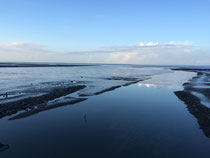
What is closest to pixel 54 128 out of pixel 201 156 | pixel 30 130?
pixel 30 130

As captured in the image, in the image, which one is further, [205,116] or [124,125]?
[205,116]

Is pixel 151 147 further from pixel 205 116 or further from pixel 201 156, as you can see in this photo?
pixel 205 116

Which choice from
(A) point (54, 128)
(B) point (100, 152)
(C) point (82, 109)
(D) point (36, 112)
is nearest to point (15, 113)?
(D) point (36, 112)

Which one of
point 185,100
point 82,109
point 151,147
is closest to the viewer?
point 151,147

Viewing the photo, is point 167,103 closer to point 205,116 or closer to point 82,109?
point 205,116

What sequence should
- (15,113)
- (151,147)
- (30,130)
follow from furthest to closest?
(15,113) → (30,130) → (151,147)

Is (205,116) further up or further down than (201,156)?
further up
